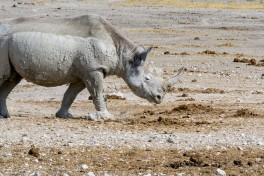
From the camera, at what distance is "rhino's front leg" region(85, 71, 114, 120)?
16.1 m

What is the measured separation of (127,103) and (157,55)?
12.9m

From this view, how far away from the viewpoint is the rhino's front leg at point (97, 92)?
1612 cm

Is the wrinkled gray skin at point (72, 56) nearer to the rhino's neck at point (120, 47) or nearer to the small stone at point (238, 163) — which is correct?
the rhino's neck at point (120, 47)

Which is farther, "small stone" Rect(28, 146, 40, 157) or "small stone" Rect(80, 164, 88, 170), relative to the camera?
"small stone" Rect(28, 146, 40, 157)

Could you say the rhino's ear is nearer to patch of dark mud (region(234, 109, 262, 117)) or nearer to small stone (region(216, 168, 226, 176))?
patch of dark mud (region(234, 109, 262, 117))

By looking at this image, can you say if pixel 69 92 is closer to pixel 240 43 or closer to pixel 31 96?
pixel 31 96

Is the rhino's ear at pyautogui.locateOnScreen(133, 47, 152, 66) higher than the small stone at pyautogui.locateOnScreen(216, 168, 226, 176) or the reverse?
the reverse

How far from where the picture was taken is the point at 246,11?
64.0 metres

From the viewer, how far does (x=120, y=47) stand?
16453 millimetres

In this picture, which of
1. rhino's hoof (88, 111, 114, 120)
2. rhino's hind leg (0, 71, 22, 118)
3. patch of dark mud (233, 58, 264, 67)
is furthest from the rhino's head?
patch of dark mud (233, 58, 264, 67)

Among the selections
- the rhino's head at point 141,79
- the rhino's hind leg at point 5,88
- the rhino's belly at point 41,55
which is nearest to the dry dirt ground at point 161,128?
the rhino's head at point 141,79

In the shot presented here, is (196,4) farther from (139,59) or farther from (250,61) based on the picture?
(139,59)

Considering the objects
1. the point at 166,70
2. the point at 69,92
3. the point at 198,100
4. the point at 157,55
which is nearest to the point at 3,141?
the point at 69,92

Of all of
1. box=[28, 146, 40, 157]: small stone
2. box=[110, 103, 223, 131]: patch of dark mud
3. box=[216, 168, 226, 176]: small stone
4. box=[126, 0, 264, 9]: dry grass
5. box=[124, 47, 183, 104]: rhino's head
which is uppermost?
box=[216, 168, 226, 176]: small stone
